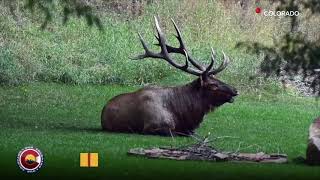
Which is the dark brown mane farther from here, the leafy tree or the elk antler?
the leafy tree

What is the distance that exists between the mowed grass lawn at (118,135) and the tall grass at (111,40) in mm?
93

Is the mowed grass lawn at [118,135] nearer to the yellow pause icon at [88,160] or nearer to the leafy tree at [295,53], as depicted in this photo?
the yellow pause icon at [88,160]

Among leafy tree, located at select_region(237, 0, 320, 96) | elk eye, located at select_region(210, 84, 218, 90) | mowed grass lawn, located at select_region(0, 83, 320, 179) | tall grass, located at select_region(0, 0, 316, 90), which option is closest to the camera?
mowed grass lawn, located at select_region(0, 83, 320, 179)

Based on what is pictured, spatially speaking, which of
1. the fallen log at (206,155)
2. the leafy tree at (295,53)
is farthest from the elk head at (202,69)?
the fallen log at (206,155)

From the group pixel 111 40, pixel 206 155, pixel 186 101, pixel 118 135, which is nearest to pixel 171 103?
pixel 186 101

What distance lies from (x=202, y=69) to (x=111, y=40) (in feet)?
2.96

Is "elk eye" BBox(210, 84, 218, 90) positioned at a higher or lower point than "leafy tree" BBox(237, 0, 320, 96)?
lower

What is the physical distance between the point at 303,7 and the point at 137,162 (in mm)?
1214

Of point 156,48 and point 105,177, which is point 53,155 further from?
point 156,48

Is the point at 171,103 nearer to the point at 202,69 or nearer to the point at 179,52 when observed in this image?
the point at 202,69

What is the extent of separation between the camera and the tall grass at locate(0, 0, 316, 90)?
994 centimetres

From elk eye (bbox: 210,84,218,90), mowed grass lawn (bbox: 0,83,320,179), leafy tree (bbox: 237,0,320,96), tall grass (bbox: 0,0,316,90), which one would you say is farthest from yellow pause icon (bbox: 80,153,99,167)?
elk eye (bbox: 210,84,218,90)

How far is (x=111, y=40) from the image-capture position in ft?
32.9

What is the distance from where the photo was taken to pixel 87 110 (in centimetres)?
1013
